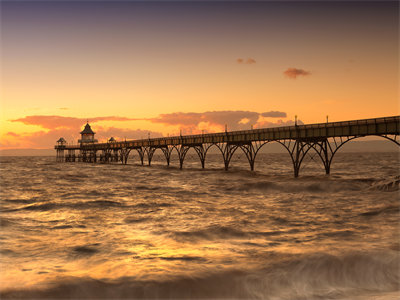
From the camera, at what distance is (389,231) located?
1379 cm

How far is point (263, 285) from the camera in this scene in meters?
8.91

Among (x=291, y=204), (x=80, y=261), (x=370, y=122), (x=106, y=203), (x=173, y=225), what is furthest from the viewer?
(x=370, y=122)

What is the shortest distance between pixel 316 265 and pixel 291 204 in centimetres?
1216

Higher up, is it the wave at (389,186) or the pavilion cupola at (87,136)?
the pavilion cupola at (87,136)

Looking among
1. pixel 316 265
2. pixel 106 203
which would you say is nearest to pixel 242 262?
pixel 316 265

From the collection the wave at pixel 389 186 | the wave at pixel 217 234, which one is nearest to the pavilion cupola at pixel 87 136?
the wave at pixel 389 186

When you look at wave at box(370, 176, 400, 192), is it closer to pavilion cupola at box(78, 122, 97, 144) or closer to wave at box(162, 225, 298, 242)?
wave at box(162, 225, 298, 242)

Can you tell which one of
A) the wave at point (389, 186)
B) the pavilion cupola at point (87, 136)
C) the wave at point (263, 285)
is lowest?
the wave at point (263, 285)

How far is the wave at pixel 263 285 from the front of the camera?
27.3ft

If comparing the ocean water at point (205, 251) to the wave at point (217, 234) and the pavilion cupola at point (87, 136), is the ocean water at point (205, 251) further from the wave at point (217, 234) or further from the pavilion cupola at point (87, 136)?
the pavilion cupola at point (87, 136)

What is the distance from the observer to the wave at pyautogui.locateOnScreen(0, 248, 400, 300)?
833 cm

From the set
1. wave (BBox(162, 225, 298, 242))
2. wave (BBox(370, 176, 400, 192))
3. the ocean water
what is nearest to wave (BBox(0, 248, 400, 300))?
the ocean water

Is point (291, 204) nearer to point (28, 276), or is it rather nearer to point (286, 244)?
point (286, 244)

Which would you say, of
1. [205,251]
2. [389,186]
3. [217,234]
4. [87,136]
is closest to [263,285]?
[205,251]
